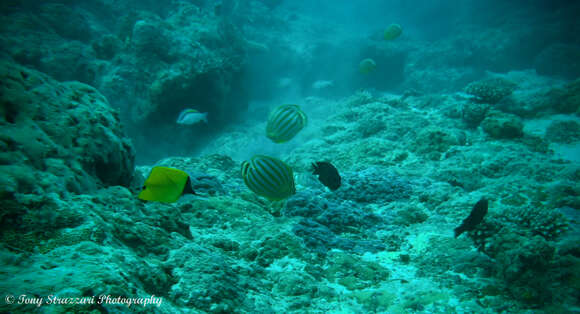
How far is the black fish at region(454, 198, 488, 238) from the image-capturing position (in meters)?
2.62

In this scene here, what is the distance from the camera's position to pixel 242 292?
1.93 metres

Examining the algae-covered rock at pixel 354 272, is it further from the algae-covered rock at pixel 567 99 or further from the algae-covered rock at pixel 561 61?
the algae-covered rock at pixel 561 61

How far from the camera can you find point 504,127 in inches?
213

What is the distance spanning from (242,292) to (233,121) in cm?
1047

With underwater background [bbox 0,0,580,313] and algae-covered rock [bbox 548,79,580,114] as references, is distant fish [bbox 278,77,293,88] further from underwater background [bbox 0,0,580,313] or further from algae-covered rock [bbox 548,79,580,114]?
algae-covered rock [bbox 548,79,580,114]

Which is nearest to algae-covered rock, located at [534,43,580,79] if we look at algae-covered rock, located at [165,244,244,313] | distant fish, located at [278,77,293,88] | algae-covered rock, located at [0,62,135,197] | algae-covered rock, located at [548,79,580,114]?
algae-covered rock, located at [548,79,580,114]

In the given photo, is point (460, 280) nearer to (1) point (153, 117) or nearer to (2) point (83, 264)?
(2) point (83, 264)

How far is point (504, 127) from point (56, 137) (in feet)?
24.5

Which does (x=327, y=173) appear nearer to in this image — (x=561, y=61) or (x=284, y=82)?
(x=284, y=82)

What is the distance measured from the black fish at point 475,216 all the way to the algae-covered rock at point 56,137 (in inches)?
144

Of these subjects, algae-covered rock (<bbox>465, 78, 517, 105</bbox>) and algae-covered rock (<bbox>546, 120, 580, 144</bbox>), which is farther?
algae-covered rock (<bbox>465, 78, 517, 105</bbox>)

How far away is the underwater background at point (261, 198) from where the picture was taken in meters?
1.48

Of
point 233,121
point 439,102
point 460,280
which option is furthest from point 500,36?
point 460,280

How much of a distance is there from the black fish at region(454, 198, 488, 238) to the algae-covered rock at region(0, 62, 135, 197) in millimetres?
3654
